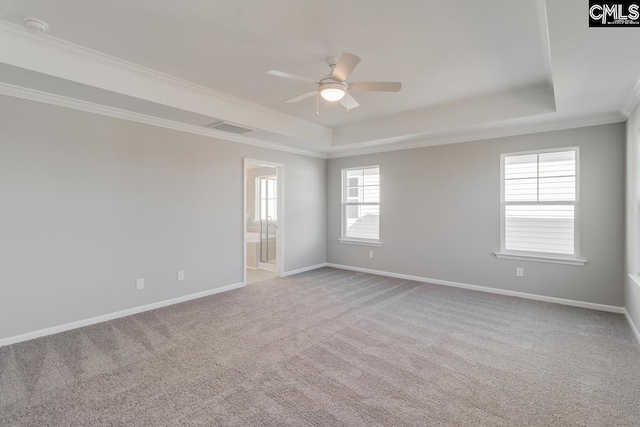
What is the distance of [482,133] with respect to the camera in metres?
4.71

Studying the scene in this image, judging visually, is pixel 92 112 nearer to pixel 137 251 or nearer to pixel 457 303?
pixel 137 251

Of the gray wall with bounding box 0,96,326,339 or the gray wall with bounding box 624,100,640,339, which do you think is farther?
the gray wall with bounding box 624,100,640,339

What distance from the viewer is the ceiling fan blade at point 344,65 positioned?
2.41m

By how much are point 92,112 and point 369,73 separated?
10.3 ft

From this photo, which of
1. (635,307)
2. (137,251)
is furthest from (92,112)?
(635,307)

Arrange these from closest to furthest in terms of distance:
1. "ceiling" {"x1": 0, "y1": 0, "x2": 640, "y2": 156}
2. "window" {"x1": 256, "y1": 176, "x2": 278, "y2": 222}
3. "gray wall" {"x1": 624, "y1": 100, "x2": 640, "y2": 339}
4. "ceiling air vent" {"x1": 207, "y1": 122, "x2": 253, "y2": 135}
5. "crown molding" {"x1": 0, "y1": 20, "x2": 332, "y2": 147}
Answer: "ceiling" {"x1": 0, "y1": 0, "x2": 640, "y2": 156} → "crown molding" {"x1": 0, "y1": 20, "x2": 332, "y2": 147} → "gray wall" {"x1": 624, "y1": 100, "x2": 640, "y2": 339} → "ceiling air vent" {"x1": 207, "y1": 122, "x2": 253, "y2": 135} → "window" {"x1": 256, "y1": 176, "x2": 278, "y2": 222}

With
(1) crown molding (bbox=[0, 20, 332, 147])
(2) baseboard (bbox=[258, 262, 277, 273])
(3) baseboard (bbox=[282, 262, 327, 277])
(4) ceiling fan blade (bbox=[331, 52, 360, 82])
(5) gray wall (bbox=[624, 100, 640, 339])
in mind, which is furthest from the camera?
(2) baseboard (bbox=[258, 262, 277, 273])

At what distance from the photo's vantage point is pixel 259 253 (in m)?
6.91

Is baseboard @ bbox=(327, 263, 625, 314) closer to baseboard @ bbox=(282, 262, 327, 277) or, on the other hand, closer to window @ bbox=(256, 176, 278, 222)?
baseboard @ bbox=(282, 262, 327, 277)

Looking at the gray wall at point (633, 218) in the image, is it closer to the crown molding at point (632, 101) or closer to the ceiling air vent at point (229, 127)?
the crown molding at point (632, 101)

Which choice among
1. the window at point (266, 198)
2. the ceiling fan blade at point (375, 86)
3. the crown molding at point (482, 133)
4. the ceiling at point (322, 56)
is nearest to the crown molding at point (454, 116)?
the ceiling at point (322, 56)

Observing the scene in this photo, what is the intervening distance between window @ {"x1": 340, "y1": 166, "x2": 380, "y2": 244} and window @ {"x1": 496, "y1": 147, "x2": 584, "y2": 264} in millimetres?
2201

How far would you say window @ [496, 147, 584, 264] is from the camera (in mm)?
4160

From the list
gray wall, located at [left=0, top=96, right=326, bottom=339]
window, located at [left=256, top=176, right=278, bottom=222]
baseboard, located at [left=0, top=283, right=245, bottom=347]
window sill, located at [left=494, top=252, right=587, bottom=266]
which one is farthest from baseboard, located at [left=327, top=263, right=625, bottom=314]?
baseboard, located at [left=0, top=283, right=245, bottom=347]
